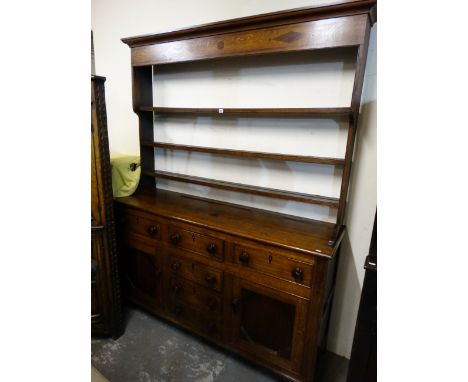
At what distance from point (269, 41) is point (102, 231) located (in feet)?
4.63

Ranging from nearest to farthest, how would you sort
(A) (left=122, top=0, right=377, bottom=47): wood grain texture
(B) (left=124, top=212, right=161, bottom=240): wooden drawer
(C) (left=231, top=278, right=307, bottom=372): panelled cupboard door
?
1. (A) (left=122, top=0, right=377, bottom=47): wood grain texture
2. (C) (left=231, top=278, right=307, bottom=372): panelled cupboard door
3. (B) (left=124, top=212, right=161, bottom=240): wooden drawer

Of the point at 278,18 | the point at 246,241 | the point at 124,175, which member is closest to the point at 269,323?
the point at 246,241

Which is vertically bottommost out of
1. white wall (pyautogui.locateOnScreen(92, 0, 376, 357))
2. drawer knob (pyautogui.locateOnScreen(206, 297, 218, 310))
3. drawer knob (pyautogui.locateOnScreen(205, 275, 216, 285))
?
drawer knob (pyautogui.locateOnScreen(206, 297, 218, 310))

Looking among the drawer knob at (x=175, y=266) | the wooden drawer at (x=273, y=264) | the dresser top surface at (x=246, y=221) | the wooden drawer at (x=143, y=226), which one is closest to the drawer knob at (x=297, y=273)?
the wooden drawer at (x=273, y=264)

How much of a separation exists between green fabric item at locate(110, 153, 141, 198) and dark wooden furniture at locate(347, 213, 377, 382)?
1602 millimetres

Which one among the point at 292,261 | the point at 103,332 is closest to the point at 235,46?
the point at 292,261

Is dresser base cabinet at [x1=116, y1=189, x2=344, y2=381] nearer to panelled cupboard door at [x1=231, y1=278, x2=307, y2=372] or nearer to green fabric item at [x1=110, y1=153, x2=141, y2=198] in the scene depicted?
panelled cupboard door at [x1=231, y1=278, x2=307, y2=372]

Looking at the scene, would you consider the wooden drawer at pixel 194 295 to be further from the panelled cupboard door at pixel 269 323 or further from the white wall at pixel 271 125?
the white wall at pixel 271 125

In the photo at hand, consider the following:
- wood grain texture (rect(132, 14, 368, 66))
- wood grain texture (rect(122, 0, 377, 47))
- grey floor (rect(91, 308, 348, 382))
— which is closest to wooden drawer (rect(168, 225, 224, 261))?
grey floor (rect(91, 308, 348, 382))

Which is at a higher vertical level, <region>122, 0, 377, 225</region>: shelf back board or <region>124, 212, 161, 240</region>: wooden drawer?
<region>122, 0, 377, 225</region>: shelf back board

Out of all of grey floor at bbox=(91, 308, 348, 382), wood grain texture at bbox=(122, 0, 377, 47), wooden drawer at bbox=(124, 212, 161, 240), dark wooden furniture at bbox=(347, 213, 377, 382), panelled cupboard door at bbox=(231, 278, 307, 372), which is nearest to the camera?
dark wooden furniture at bbox=(347, 213, 377, 382)

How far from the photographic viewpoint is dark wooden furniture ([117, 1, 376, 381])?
3.94 ft
